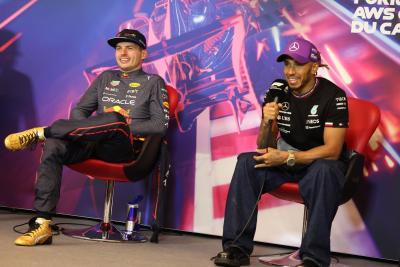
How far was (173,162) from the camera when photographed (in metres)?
4.65

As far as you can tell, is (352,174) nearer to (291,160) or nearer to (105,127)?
(291,160)

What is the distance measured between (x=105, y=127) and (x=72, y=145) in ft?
0.74

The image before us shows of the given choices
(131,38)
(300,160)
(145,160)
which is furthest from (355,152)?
(131,38)

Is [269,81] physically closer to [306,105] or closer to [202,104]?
[202,104]

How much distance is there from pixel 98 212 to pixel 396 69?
2.18m

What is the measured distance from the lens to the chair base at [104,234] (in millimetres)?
3967

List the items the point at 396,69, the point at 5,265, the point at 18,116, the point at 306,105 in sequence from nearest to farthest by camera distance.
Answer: the point at 5,265 < the point at 306,105 < the point at 396,69 < the point at 18,116

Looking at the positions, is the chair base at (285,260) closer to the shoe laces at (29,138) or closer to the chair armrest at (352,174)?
the chair armrest at (352,174)

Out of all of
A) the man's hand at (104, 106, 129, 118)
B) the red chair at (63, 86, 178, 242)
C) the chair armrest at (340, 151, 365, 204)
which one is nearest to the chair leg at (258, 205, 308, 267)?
the chair armrest at (340, 151, 365, 204)

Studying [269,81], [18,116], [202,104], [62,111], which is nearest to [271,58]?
[269,81]

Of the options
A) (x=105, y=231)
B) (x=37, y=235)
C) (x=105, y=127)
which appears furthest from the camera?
(x=105, y=231)

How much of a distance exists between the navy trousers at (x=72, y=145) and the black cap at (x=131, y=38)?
69 centimetres

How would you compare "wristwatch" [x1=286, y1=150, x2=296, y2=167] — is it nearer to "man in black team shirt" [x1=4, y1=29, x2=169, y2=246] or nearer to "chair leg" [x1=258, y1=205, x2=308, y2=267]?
"chair leg" [x1=258, y1=205, x2=308, y2=267]

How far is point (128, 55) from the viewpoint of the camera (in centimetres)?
437
